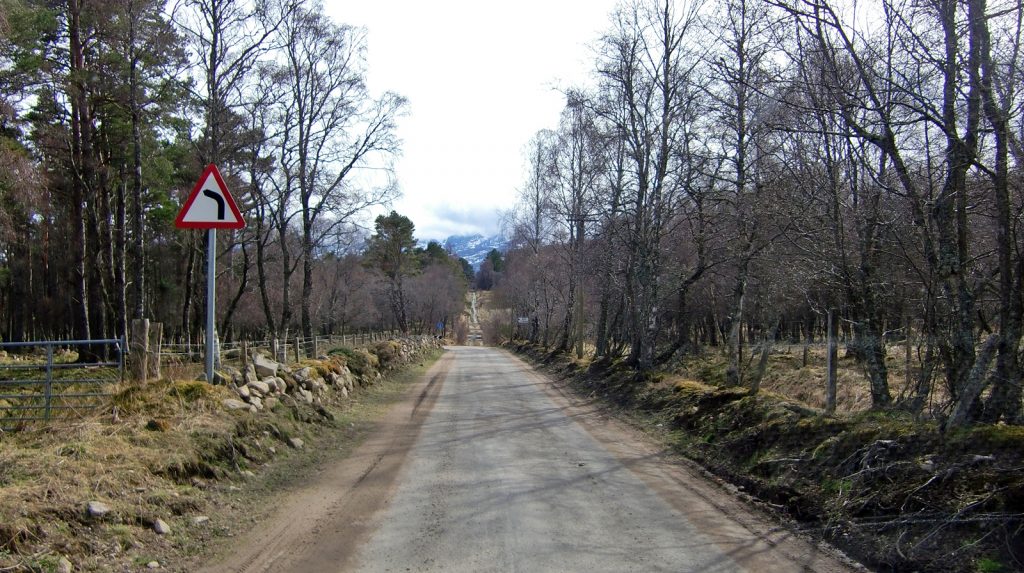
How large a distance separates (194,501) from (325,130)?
19.2 metres

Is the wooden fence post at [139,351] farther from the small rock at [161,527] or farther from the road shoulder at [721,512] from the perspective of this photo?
the road shoulder at [721,512]

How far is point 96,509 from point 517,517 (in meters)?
3.35

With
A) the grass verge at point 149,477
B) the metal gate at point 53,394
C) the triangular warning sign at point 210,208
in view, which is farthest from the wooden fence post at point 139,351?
the triangular warning sign at point 210,208

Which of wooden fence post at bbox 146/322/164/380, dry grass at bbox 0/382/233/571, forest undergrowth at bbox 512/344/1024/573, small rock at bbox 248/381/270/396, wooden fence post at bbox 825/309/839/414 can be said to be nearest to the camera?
dry grass at bbox 0/382/233/571

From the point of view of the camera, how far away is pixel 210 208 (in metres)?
8.07

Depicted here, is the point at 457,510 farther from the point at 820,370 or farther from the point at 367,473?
the point at 820,370

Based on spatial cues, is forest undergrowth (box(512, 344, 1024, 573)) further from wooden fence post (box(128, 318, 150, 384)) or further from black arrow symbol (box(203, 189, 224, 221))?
wooden fence post (box(128, 318, 150, 384))

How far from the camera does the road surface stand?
4691 mm

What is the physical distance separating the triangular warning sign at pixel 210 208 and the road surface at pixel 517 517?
342cm

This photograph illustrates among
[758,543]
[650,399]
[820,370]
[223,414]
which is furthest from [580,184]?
[758,543]

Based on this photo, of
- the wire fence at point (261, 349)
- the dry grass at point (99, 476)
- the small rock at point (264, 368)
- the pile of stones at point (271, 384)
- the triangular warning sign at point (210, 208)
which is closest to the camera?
the dry grass at point (99, 476)

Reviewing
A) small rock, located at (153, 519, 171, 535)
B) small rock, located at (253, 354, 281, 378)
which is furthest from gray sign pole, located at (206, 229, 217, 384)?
small rock, located at (153, 519, 171, 535)

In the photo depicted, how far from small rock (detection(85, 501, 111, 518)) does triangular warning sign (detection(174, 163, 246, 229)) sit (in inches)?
156

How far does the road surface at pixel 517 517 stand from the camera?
4691 mm
